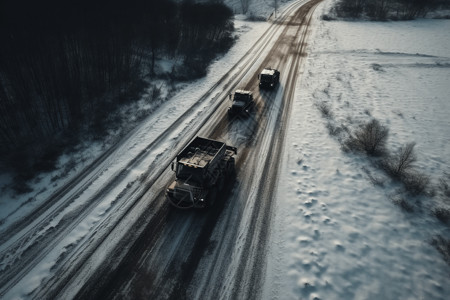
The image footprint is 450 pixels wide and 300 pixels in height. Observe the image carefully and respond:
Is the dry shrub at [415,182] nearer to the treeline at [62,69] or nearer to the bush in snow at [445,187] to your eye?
the bush in snow at [445,187]

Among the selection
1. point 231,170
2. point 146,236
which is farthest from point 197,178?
point 146,236

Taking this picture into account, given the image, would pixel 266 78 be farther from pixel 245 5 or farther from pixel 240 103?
pixel 245 5

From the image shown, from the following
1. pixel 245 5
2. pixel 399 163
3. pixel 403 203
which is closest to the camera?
pixel 403 203

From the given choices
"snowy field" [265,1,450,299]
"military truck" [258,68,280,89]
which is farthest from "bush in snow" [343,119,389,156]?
"military truck" [258,68,280,89]

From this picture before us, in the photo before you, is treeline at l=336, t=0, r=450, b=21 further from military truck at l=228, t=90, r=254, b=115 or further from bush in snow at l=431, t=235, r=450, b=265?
bush in snow at l=431, t=235, r=450, b=265

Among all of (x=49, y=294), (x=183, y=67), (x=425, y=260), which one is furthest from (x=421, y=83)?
(x=49, y=294)

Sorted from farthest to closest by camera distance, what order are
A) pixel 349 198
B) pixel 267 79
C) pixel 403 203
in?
pixel 267 79, pixel 349 198, pixel 403 203

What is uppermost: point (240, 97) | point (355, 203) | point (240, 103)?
point (240, 97)
